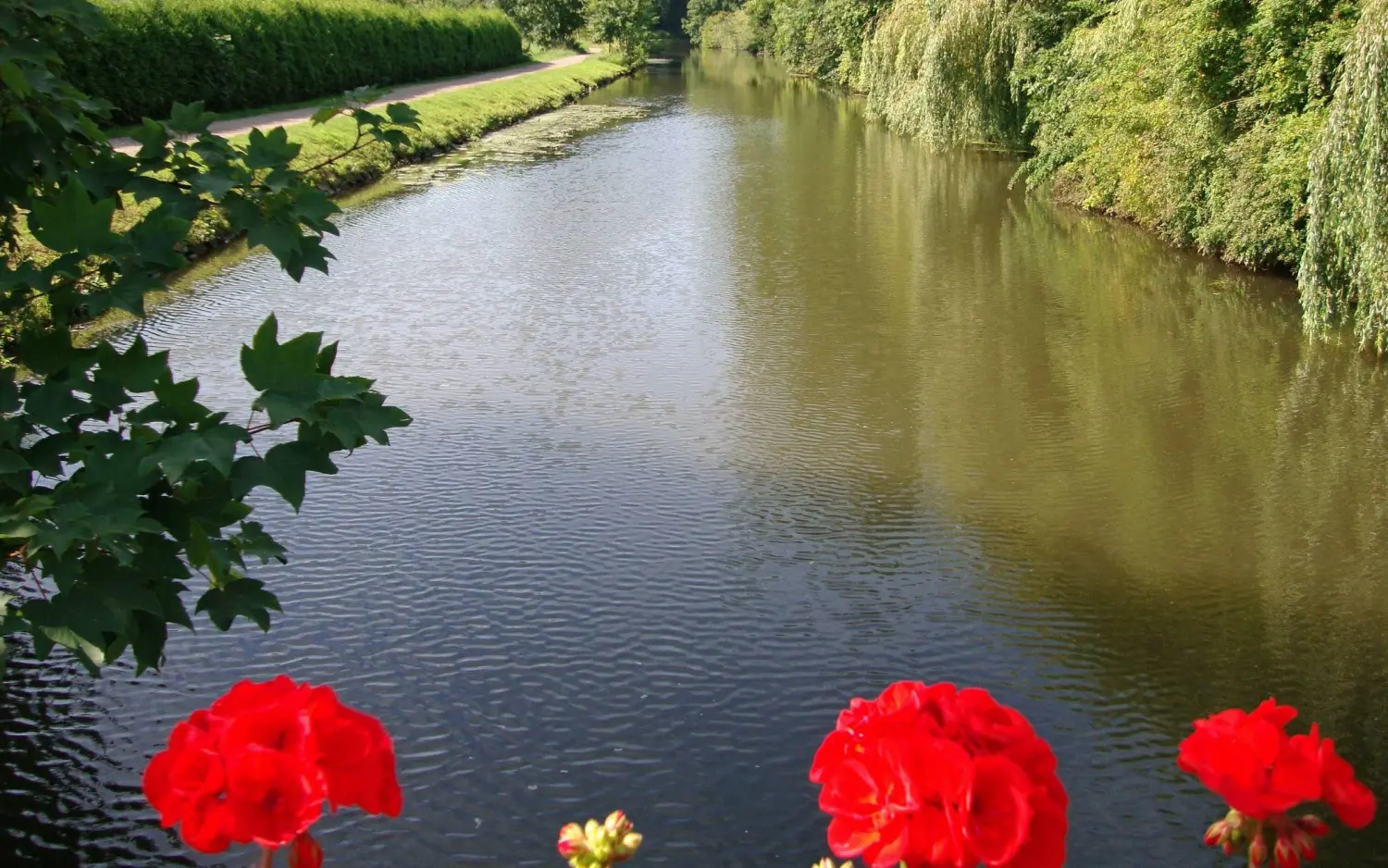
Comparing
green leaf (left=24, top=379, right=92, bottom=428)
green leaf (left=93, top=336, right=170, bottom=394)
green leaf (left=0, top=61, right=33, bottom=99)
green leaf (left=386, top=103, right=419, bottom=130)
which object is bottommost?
green leaf (left=24, top=379, right=92, bottom=428)

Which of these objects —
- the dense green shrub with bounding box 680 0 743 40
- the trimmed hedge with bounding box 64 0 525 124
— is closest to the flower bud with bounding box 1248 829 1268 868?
the trimmed hedge with bounding box 64 0 525 124

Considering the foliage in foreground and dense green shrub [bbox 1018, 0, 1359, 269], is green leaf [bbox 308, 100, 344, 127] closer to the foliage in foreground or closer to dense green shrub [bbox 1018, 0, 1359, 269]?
the foliage in foreground

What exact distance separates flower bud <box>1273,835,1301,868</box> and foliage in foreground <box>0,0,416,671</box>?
1.85 meters

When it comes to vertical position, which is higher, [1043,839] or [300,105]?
[300,105]

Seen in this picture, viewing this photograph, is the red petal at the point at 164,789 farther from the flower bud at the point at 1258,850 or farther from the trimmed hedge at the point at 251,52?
the trimmed hedge at the point at 251,52

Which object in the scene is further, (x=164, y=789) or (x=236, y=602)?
(x=236, y=602)

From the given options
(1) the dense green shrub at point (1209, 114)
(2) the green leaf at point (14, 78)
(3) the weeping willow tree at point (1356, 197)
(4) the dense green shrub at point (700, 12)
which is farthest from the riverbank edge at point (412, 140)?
(4) the dense green shrub at point (700, 12)

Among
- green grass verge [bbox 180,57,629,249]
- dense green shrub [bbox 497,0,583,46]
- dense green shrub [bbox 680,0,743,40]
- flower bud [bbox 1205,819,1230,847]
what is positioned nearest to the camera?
flower bud [bbox 1205,819,1230,847]

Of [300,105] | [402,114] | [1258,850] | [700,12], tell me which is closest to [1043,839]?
[1258,850]

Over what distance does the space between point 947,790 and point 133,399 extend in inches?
96.2

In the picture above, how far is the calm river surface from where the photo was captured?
16.6 feet

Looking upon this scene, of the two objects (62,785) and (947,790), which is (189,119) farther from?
(947,790)

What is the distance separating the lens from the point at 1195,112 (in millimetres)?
13438

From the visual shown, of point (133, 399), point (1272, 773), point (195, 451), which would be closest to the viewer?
point (1272, 773)
